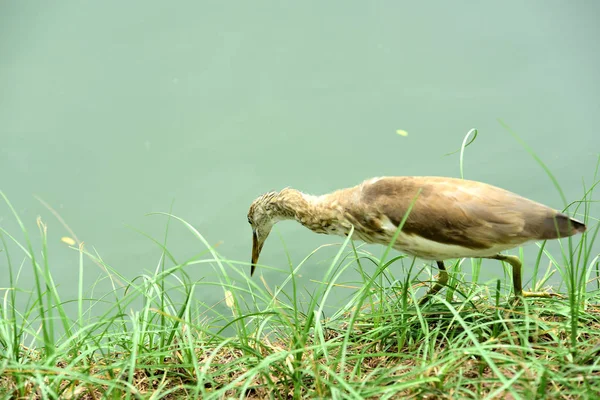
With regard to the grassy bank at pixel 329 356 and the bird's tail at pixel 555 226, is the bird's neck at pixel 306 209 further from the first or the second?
the bird's tail at pixel 555 226

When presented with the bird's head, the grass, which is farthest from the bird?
the bird's head

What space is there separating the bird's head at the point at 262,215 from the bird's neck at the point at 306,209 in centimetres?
4

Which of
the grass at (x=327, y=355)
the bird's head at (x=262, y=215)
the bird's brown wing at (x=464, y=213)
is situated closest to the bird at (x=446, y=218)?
the bird's brown wing at (x=464, y=213)

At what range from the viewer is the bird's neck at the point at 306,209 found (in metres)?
2.63

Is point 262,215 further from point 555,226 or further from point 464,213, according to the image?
point 555,226

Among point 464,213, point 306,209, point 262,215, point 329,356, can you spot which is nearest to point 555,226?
point 464,213

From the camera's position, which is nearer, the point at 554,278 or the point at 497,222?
the point at 497,222

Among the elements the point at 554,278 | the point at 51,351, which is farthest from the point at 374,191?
the point at 554,278

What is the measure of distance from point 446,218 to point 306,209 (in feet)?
2.41

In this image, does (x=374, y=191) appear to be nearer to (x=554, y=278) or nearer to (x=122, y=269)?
(x=554, y=278)

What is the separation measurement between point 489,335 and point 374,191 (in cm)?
71

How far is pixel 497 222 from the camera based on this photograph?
2156 mm

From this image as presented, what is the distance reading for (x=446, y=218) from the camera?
2.21 meters

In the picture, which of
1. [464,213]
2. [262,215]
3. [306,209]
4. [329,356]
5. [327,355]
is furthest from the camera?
[262,215]
